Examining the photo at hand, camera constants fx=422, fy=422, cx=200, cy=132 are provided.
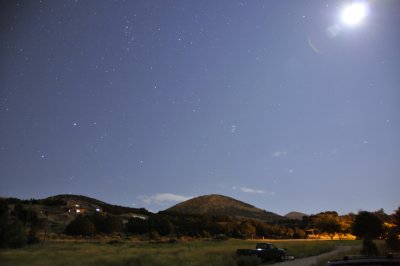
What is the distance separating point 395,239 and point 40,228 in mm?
65404

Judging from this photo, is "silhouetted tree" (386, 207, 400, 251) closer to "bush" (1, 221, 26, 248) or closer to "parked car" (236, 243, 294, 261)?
"parked car" (236, 243, 294, 261)

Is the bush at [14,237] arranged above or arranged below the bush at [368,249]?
above

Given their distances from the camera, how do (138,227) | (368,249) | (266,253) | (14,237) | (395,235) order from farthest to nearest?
(138,227), (14,237), (266,253), (395,235), (368,249)

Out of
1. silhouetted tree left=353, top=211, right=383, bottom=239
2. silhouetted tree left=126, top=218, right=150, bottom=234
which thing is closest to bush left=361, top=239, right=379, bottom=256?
silhouetted tree left=353, top=211, right=383, bottom=239

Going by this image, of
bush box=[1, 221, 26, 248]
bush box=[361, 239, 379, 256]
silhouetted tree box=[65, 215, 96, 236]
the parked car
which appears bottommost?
the parked car

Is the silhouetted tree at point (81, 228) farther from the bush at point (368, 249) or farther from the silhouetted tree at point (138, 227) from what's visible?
the bush at point (368, 249)

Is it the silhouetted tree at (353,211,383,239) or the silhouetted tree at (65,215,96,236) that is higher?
the silhouetted tree at (65,215,96,236)

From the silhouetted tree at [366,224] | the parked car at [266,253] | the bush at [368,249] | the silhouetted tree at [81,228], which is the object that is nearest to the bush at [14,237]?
the silhouetted tree at [81,228]

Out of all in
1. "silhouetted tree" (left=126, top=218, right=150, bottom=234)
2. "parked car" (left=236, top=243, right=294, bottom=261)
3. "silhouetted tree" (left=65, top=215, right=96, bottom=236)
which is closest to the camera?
"parked car" (left=236, top=243, right=294, bottom=261)

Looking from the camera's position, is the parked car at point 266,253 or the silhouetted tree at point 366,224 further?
the silhouetted tree at point 366,224

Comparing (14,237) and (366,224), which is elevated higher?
(366,224)

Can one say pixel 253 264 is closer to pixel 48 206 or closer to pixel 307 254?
pixel 307 254

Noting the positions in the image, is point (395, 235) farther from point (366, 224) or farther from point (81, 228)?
point (81, 228)

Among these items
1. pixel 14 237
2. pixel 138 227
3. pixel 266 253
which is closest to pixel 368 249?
pixel 266 253
